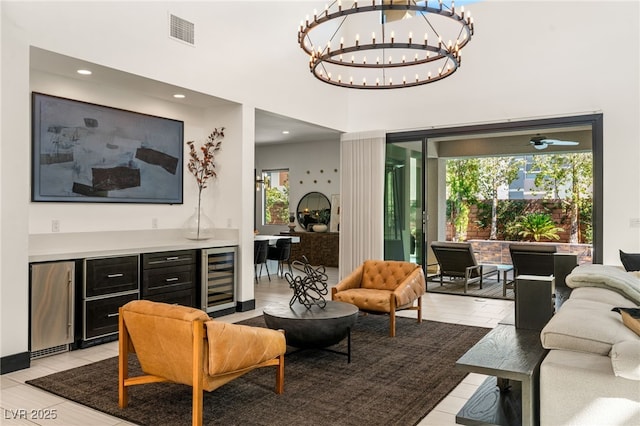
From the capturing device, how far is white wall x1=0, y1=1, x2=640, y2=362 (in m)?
4.04

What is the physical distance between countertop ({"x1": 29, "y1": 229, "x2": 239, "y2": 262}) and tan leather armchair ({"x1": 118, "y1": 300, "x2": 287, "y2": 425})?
5.71 feet

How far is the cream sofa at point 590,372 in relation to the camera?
186 cm

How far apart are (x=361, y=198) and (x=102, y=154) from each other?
4.57m

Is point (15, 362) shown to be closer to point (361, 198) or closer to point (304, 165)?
point (361, 198)

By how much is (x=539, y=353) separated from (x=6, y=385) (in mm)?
3738

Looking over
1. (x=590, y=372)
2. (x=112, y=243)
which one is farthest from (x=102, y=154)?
(x=590, y=372)

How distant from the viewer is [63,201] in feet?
16.7

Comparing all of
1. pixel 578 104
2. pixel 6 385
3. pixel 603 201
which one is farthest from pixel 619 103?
pixel 6 385

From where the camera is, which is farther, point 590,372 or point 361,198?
point 361,198

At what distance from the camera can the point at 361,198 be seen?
342 inches

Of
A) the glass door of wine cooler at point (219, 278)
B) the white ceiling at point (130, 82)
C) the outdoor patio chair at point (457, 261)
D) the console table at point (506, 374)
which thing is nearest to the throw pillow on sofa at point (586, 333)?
the console table at point (506, 374)

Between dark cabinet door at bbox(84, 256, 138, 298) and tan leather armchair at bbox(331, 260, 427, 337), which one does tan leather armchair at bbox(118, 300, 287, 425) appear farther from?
tan leather armchair at bbox(331, 260, 427, 337)

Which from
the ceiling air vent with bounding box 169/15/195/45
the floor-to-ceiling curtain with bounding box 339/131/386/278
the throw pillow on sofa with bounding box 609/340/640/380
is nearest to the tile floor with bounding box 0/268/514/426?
the throw pillow on sofa with bounding box 609/340/640/380

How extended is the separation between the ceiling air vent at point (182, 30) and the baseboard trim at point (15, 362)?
3589 millimetres
